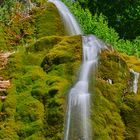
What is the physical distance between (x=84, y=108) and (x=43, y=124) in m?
1.12

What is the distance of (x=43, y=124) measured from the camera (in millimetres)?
13562

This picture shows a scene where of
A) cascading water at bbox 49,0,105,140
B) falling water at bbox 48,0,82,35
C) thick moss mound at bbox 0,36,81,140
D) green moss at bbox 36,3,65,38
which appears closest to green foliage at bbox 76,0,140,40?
falling water at bbox 48,0,82,35

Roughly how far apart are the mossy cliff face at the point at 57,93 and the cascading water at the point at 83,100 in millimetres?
156

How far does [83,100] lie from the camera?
13.9m

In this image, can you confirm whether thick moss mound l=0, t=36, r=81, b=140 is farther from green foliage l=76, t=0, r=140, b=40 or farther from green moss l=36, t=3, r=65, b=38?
green foliage l=76, t=0, r=140, b=40

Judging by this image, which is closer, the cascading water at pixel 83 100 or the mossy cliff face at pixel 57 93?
the cascading water at pixel 83 100

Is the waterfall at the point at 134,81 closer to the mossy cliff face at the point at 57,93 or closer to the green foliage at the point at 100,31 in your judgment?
the mossy cliff face at the point at 57,93

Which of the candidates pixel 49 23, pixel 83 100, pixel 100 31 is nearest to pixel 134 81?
pixel 83 100

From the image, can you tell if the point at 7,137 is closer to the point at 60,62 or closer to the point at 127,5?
the point at 60,62

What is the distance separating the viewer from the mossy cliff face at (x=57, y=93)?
13492mm

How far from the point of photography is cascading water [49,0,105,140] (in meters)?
13.3

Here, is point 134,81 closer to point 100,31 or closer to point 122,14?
point 100,31

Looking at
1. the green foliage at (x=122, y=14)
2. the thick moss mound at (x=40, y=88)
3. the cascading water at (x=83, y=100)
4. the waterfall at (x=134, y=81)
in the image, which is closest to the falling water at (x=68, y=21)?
the thick moss mound at (x=40, y=88)

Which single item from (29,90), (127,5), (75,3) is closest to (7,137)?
(29,90)
